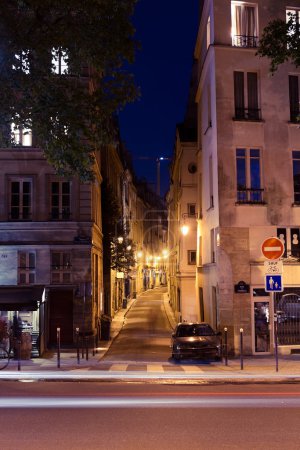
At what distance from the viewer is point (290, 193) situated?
2389 centimetres

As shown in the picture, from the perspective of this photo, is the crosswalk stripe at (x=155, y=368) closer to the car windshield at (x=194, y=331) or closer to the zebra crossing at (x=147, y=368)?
the zebra crossing at (x=147, y=368)

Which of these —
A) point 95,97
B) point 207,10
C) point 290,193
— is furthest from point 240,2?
point 95,97

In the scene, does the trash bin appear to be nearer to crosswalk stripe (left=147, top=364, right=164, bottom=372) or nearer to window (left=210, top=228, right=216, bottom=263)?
window (left=210, top=228, right=216, bottom=263)

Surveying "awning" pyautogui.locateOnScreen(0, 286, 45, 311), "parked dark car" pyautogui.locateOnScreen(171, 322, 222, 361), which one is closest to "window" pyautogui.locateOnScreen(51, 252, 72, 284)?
"awning" pyautogui.locateOnScreen(0, 286, 45, 311)

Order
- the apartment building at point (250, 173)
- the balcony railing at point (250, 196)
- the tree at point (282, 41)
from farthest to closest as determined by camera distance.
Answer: the balcony railing at point (250, 196), the apartment building at point (250, 173), the tree at point (282, 41)

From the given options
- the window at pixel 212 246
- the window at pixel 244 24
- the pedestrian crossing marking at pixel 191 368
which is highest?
the window at pixel 244 24

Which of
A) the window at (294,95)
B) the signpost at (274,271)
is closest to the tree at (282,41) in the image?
the signpost at (274,271)

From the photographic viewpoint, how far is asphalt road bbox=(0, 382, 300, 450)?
7965 mm

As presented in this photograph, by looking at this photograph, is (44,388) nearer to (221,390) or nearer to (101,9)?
(221,390)

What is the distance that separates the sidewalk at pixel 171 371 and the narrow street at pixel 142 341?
1064 mm

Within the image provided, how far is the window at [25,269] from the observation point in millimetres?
26578

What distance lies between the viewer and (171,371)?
1781 centimetres

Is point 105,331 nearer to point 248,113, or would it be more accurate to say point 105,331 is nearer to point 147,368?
point 147,368

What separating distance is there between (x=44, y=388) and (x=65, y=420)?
4.67 m
